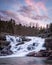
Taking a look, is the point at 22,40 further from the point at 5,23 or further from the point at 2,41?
the point at 5,23

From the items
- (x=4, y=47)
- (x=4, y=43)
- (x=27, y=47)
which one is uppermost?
(x=4, y=43)

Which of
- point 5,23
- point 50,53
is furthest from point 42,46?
point 5,23

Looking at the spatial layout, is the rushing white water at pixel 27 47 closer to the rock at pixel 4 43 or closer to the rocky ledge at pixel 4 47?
the rock at pixel 4 43

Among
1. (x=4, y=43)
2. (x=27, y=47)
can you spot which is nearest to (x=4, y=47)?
(x=4, y=43)

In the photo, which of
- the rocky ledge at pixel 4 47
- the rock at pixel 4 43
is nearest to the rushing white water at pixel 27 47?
the rock at pixel 4 43

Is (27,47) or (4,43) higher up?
(4,43)

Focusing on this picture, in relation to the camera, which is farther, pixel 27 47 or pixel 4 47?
pixel 27 47

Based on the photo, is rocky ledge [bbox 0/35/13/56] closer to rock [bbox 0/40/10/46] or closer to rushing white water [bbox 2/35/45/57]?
rock [bbox 0/40/10/46]

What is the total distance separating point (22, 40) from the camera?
5581 cm

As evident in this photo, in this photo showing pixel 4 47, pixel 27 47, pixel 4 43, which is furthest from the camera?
pixel 4 43

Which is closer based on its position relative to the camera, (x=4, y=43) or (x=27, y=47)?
(x=27, y=47)

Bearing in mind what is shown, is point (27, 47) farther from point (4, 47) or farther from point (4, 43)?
point (4, 43)

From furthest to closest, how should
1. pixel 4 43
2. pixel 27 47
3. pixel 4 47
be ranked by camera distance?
pixel 4 43 < pixel 27 47 < pixel 4 47

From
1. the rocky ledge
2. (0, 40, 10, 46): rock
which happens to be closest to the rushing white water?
(0, 40, 10, 46): rock
